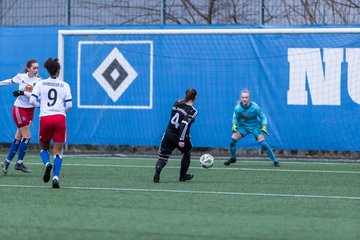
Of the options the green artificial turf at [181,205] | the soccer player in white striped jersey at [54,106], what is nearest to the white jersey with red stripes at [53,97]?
the soccer player in white striped jersey at [54,106]

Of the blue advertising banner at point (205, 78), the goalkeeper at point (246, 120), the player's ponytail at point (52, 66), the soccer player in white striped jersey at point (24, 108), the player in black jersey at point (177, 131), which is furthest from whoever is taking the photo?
the blue advertising banner at point (205, 78)

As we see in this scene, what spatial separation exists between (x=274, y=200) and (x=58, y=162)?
3.36m

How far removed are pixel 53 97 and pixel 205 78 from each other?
1038 centimetres

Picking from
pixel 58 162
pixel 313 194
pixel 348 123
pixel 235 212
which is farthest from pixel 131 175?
pixel 348 123

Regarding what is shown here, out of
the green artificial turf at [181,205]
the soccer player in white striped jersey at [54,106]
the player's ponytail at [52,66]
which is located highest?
the player's ponytail at [52,66]

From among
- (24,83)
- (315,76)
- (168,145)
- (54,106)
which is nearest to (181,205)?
(54,106)

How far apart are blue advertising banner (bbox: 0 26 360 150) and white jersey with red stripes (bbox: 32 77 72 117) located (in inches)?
391

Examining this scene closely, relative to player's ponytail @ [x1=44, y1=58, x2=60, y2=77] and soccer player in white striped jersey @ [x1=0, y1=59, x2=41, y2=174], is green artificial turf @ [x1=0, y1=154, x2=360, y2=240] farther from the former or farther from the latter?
player's ponytail @ [x1=44, y1=58, x2=60, y2=77]

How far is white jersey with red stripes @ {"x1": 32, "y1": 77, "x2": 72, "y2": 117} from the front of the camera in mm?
13688

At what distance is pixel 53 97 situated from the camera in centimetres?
1368

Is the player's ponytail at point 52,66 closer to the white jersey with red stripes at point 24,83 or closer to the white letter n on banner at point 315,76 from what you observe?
the white jersey with red stripes at point 24,83

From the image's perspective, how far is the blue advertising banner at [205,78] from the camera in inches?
892

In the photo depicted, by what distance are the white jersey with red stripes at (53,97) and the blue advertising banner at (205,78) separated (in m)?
9.93

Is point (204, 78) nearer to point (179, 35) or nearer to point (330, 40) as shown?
point (179, 35)
